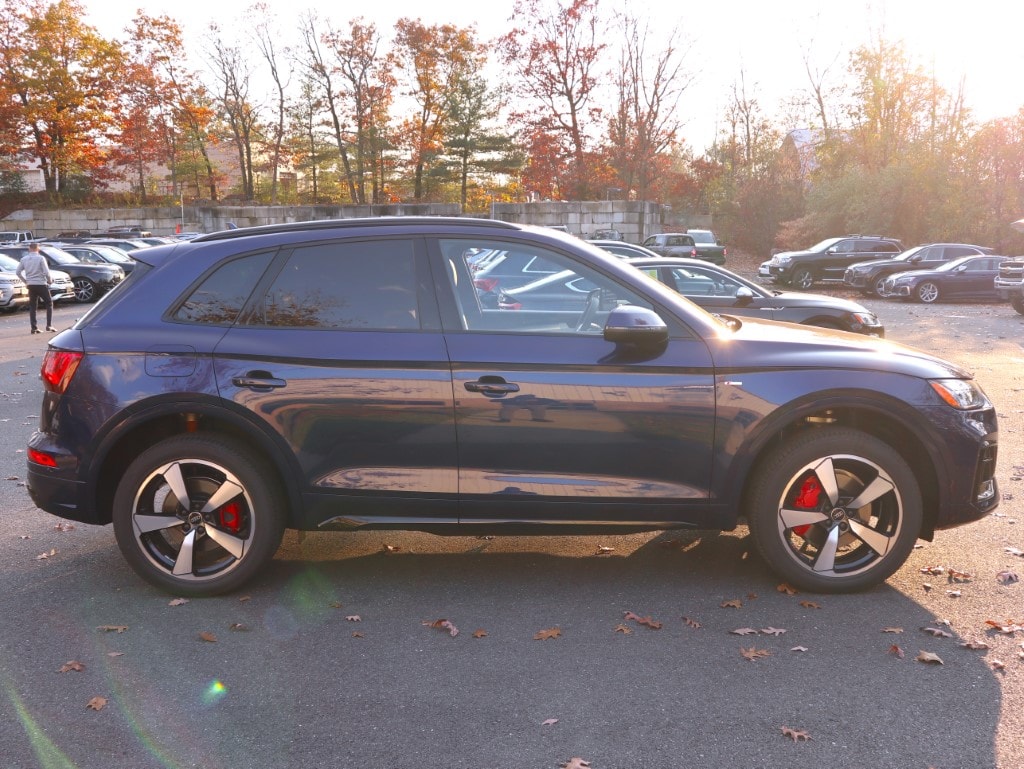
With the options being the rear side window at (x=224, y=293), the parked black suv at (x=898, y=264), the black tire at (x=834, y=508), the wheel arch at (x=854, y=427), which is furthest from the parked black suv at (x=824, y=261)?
the rear side window at (x=224, y=293)

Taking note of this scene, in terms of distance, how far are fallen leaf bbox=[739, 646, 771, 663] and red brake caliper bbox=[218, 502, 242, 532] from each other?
2.48 m

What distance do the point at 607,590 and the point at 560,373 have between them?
118 cm

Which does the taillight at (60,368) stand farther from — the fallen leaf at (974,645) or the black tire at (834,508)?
the fallen leaf at (974,645)

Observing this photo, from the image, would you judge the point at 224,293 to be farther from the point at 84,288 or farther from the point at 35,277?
the point at 84,288

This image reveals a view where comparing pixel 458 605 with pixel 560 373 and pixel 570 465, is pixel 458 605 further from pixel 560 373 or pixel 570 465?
pixel 560 373

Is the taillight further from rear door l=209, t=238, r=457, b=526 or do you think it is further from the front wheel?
the front wheel

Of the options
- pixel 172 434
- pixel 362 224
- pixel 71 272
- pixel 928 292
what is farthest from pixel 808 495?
pixel 71 272

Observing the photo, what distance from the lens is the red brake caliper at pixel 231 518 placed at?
439 cm

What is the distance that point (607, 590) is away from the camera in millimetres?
4473

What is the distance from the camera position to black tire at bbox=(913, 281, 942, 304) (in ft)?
80.6

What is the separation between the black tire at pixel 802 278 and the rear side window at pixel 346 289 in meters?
26.3

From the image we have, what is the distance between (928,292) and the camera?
2466cm

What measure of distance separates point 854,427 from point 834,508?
0.44m

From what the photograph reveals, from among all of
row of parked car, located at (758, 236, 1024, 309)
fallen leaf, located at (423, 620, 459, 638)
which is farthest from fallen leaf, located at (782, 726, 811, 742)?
row of parked car, located at (758, 236, 1024, 309)
